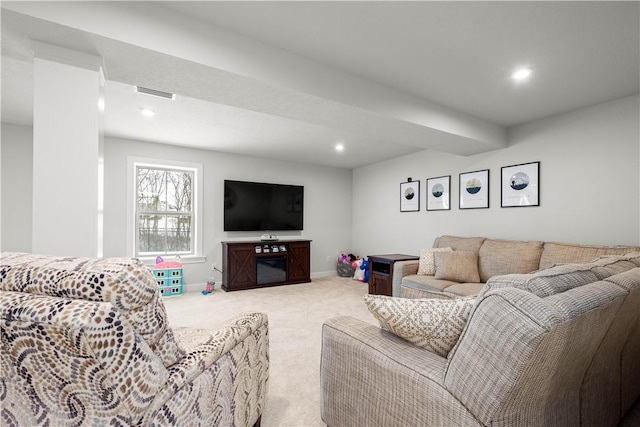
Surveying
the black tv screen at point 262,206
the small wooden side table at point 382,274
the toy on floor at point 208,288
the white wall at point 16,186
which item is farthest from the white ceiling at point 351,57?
the toy on floor at point 208,288

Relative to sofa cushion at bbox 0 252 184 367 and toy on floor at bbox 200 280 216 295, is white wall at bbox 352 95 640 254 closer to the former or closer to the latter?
toy on floor at bbox 200 280 216 295

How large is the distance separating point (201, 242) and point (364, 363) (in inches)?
166

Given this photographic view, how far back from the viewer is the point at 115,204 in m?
4.30

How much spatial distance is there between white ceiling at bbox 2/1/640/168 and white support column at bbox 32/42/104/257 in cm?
16

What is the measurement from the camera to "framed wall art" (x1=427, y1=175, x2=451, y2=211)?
4492 millimetres

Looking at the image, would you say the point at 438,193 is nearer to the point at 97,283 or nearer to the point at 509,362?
the point at 509,362

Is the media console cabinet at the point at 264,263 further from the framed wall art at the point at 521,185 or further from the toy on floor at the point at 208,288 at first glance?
the framed wall art at the point at 521,185

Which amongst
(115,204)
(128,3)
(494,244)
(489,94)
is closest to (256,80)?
(128,3)

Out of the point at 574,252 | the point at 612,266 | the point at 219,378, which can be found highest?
the point at 612,266

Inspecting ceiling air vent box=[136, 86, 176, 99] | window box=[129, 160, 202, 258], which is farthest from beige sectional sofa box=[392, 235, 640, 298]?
window box=[129, 160, 202, 258]

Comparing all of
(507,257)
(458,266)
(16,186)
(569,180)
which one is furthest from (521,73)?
(16,186)

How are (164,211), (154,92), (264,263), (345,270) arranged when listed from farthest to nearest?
(345,270) < (264,263) < (164,211) < (154,92)

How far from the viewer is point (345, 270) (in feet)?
19.6

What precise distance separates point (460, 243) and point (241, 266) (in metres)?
3.31
